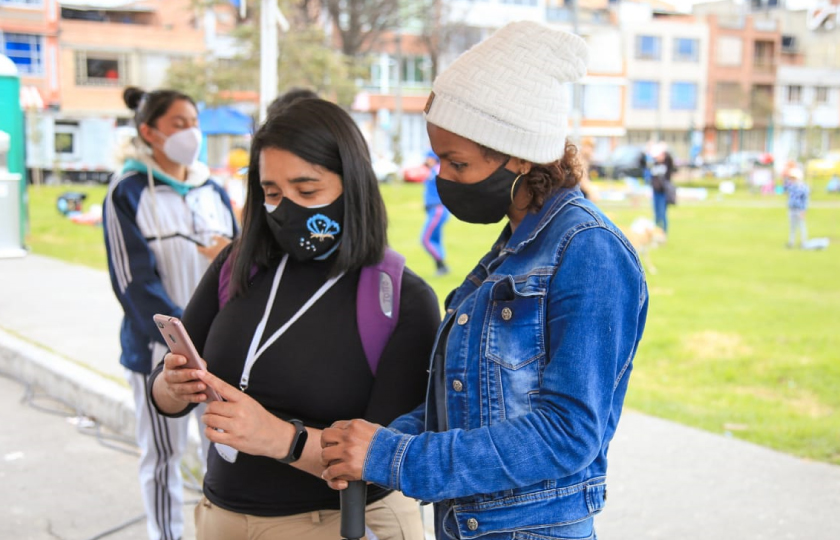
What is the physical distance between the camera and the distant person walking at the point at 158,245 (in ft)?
11.2

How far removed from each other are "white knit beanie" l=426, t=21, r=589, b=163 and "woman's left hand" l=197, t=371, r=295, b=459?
71cm

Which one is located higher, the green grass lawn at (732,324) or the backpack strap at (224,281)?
the backpack strap at (224,281)

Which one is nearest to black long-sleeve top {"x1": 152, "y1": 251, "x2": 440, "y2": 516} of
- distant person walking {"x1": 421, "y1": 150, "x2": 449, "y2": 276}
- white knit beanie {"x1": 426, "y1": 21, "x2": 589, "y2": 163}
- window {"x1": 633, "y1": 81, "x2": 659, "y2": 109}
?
white knit beanie {"x1": 426, "y1": 21, "x2": 589, "y2": 163}

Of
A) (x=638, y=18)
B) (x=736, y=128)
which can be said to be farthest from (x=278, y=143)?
(x=736, y=128)

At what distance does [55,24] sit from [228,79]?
56.9 feet

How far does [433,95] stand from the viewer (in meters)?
1.81

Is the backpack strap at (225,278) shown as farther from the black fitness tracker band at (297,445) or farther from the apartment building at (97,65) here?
the apartment building at (97,65)

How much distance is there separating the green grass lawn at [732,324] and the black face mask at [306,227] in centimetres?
399

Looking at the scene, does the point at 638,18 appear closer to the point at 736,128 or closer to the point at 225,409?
the point at 736,128

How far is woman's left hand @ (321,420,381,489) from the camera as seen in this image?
1620 millimetres

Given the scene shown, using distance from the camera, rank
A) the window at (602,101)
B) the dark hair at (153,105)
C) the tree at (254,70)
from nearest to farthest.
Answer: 1. the dark hair at (153,105)
2. the tree at (254,70)
3. the window at (602,101)

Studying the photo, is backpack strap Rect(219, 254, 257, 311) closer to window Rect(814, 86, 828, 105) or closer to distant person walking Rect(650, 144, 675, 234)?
distant person walking Rect(650, 144, 675, 234)

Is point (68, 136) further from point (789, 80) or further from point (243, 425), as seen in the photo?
point (789, 80)

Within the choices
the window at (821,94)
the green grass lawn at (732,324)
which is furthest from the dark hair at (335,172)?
the window at (821,94)
